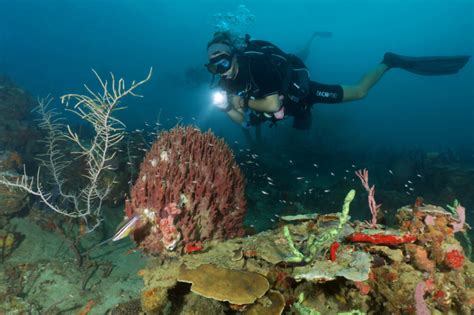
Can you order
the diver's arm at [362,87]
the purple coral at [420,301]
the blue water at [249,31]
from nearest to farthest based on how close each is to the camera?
the purple coral at [420,301]
the diver's arm at [362,87]
the blue water at [249,31]

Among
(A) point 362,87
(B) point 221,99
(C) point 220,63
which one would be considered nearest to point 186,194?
(C) point 220,63

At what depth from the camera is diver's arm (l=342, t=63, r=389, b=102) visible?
9.28 meters

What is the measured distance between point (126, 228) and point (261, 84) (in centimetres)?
475

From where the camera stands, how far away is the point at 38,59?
83250 mm

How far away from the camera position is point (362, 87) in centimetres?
957

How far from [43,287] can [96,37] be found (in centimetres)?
12103

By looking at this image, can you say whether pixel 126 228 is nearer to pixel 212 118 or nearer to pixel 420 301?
pixel 420 301

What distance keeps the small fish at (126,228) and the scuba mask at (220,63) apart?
13.2 ft

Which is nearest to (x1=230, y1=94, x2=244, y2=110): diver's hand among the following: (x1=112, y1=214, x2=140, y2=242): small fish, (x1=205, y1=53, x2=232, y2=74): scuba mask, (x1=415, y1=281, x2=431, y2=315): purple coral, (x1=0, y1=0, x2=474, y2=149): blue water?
(x1=205, y1=53, x2=232, y2=74): scuba mask

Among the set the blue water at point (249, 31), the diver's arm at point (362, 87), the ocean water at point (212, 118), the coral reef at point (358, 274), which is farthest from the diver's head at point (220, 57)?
the blue water at point (249, 31)

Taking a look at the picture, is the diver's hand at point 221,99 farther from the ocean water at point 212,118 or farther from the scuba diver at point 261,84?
the ocean water at point 212,118

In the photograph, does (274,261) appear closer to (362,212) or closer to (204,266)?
(204,266)

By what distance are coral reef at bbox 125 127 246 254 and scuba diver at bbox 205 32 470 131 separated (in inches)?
102

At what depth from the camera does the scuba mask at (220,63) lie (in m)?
6.51
